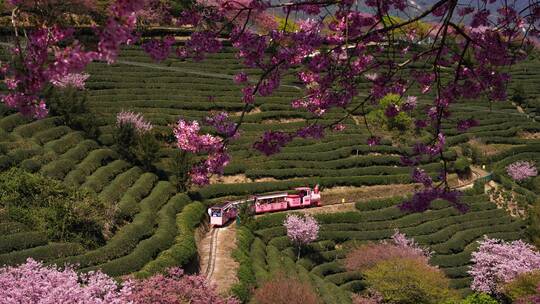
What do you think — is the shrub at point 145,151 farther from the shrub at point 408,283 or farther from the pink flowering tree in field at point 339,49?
the pink flowering tree in field at point 339,49

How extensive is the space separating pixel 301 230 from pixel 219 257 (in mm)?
5109

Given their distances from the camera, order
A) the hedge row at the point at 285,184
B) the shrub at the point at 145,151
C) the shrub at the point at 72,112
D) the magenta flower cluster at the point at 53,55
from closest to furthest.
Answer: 1. the magenta flower cluster at the point at 53,55
2. the shrub at the point at 145,151
3. the hedge row at the point at 285,184
4. the shrub at the point at 72,112

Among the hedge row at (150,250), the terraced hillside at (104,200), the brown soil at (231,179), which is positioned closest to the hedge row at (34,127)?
the terraced hillside at (104,200)

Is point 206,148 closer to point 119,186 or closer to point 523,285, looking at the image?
point 119,186

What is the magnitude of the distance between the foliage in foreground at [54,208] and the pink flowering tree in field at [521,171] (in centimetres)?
3360

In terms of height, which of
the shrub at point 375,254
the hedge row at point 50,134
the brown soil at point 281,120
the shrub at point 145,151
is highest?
the brown soil at point 281,120

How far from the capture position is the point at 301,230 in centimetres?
2877

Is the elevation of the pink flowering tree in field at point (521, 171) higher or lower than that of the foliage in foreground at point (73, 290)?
higher

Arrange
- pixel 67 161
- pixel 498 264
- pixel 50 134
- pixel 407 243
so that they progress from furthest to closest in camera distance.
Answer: pixel 407 243
pixel 50 134
pixel 498 264
pixel 67 161

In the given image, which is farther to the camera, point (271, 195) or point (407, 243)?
point (271, 195)

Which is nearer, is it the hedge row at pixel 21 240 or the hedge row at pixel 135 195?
the hedge row at pixel 21 240

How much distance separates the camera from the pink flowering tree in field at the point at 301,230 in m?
28.9

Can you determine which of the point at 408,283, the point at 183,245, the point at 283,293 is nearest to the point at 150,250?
the point at 183,245

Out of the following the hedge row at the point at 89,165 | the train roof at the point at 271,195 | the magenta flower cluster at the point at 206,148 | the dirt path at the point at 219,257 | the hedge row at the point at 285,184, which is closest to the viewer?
the magenta flower cluster at the point at 206,148
